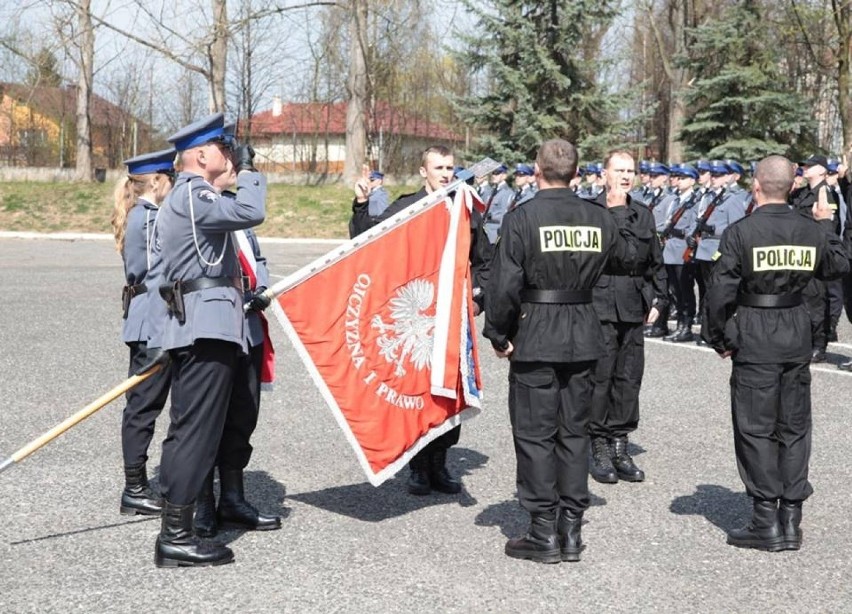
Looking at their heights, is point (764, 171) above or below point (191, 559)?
above

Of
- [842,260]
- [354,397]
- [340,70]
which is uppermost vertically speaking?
[340,70]

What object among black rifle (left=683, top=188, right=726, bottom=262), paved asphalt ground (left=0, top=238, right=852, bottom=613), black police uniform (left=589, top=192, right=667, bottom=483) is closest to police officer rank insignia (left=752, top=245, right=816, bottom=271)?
black police uniform (left=589, top=192, right=667, bottom=483)

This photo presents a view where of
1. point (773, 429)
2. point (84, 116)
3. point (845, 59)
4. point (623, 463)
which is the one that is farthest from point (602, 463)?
point (84, 116)

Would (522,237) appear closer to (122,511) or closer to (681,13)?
(122,511)

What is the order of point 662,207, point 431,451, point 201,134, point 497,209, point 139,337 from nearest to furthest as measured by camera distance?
point 201,134
point 139,337
point 431,451
point 662,207
point 497,209

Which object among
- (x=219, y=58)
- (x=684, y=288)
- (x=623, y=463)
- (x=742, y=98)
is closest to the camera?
(x=623, y=463)

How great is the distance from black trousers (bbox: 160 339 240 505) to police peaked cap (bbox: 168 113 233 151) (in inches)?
34.8

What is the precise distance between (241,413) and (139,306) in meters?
0.88

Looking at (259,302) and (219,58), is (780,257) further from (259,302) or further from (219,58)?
(219,58)

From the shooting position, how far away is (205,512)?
5.26m

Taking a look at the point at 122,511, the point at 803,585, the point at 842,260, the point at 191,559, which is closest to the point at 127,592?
the point at 191,559

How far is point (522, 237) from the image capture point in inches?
194

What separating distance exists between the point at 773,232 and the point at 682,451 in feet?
7.42

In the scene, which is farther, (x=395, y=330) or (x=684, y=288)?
(x=684, y=288)
